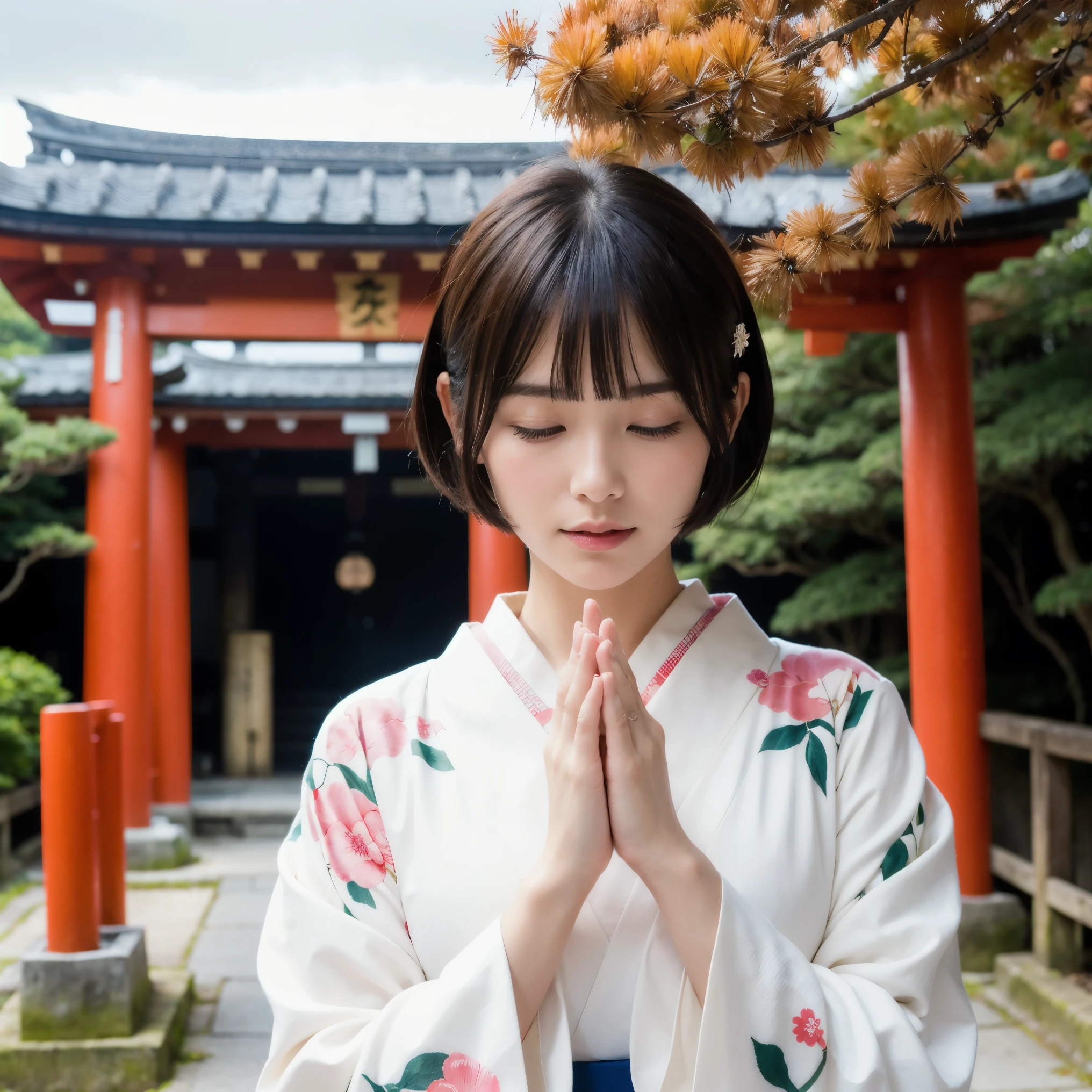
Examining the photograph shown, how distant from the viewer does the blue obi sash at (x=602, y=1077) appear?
1.37 meters

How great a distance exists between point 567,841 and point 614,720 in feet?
0.51

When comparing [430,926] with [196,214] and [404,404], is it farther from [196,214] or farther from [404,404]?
[404,404]

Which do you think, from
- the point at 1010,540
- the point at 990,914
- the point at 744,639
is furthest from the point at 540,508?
the point at 1010,540

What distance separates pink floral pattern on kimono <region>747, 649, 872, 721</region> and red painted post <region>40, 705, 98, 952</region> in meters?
3.42

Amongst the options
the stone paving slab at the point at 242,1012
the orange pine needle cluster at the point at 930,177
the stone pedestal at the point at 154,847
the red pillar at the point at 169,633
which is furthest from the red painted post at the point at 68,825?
the red pillar at the point at 169,633

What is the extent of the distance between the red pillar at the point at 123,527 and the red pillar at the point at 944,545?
16.1ft

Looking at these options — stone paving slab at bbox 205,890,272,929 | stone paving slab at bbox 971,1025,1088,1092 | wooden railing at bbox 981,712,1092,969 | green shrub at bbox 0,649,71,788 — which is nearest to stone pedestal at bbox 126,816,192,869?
stone paving slab at bbox 205,890,272,929

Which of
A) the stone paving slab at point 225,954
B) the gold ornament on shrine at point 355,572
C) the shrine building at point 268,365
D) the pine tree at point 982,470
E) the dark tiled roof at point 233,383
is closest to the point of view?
the stone paving slab at point 225,954

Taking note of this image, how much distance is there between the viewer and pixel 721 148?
1.89m

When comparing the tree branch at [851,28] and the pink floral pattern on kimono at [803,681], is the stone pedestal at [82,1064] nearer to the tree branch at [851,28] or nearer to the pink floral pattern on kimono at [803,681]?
the pink floral pattern on kimono at [803,681]

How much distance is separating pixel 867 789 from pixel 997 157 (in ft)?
A: 6.55

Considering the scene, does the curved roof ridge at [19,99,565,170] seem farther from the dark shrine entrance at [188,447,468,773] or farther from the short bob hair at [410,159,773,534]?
the short bob hair at [410,159,773,534]

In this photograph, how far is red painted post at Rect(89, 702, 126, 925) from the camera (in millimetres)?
4738

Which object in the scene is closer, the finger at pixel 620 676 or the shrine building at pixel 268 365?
the finger at pixel 620 676
